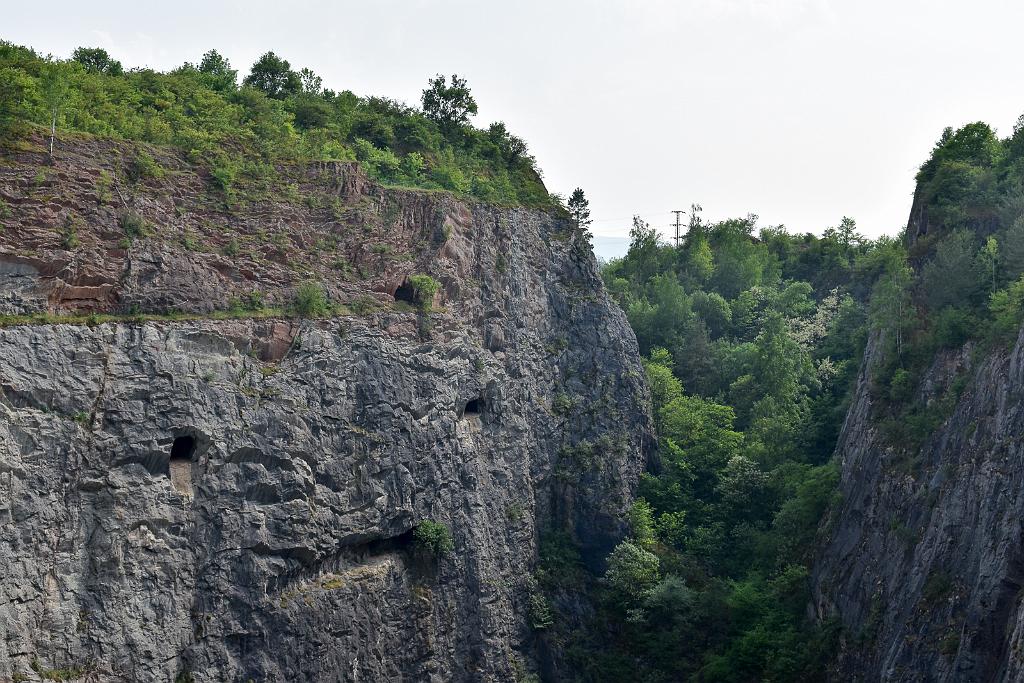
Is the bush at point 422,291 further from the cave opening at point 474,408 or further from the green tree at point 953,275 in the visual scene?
the green tree at point 953,275

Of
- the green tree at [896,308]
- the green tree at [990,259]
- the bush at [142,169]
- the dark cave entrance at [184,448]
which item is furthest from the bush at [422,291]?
the green tree at [990,259]

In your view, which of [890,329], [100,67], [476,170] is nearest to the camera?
[890,329]

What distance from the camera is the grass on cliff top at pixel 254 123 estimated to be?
35156 millimetres

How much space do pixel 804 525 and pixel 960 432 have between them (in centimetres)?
959

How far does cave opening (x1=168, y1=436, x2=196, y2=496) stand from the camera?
30.8m

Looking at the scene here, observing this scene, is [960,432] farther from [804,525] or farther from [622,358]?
[622,358]

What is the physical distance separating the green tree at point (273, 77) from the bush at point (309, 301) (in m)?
16.0

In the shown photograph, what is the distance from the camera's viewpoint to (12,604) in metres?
27.0

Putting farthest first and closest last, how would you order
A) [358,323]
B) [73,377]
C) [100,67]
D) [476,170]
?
[476,170] < [100,67] < [358,323] < [73,377]

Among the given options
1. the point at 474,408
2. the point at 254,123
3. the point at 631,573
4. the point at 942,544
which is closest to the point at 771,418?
the point at 631,573

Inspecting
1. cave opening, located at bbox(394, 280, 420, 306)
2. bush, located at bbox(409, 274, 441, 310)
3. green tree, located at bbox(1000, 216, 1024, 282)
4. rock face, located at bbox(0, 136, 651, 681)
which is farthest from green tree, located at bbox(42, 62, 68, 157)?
green tree, located at bbox(1000, 216, 1024, 282)

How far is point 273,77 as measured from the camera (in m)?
48.9

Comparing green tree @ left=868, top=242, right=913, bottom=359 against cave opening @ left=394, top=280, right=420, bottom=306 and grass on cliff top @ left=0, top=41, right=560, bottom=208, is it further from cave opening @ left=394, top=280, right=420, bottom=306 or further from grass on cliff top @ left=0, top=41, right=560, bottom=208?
cave opening @ left=394, top=280, right=420, bottom=306

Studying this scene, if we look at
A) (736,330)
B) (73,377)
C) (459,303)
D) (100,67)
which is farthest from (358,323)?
(736,330)
